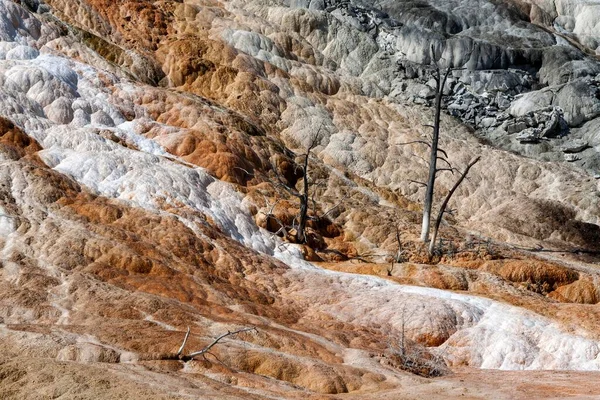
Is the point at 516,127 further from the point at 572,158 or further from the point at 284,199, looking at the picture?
the point at 284,199

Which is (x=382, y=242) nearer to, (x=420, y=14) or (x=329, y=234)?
(x=329, y=234)

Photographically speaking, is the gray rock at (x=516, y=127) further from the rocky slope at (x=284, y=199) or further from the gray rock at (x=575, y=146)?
the gray rock at (x=575, y=146)

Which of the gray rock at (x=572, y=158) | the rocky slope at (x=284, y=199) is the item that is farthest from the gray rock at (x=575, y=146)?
the gray rock at (x=572, y=158)

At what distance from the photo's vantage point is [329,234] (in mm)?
34375

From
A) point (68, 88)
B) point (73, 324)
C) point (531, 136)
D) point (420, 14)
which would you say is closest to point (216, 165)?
point (68, 88)

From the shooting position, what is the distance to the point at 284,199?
34938mm

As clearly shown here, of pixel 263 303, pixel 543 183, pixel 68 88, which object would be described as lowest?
pixel 543 183

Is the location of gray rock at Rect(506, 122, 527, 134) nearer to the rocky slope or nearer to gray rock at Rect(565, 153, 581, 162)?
the rocky slope

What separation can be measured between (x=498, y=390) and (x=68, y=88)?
2904cm

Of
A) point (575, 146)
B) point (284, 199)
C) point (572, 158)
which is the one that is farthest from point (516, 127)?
point (284, 199)

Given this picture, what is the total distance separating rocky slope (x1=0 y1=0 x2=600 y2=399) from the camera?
16047 millimetres

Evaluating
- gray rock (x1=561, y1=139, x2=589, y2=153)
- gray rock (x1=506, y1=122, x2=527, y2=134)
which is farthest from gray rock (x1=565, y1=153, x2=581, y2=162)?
gray rock (x1=506, y1=122, x2=527, y2=134)

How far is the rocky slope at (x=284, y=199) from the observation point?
16.0m

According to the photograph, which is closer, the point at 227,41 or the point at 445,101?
the point at 227,41
